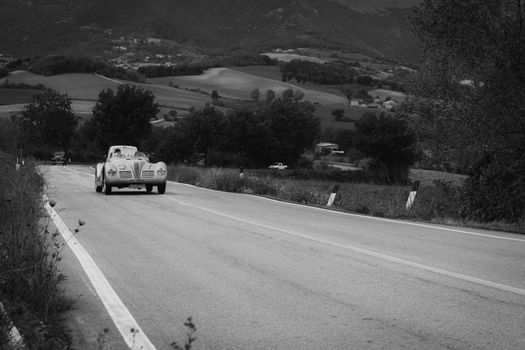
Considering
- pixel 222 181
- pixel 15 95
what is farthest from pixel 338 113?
pixel 222 181

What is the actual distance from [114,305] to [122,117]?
7648cm

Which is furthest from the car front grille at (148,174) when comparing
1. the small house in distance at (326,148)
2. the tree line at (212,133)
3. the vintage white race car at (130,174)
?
the small house in distance at (326,148)

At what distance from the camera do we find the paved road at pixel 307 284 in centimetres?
500

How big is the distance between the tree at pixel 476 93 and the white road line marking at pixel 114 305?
33.2 feet

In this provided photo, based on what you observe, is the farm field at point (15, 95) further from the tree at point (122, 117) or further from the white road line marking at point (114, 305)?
the white road line marking at point (114, 305)

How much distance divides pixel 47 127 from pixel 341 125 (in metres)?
49.0

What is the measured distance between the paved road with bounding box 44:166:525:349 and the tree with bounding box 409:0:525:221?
4.17 metres

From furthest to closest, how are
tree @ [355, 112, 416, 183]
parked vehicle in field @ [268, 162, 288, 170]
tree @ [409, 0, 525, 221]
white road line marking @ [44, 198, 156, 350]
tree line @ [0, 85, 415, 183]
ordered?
parked vehicle in field @ [268, 162, 288, 170]
tree @ [355, 112, 416, 183]
tree line @ [0, 85, 415, 183]
tree @ [409, 0, 525, 221]
white road line marking @ [44, 198, 156, 350]

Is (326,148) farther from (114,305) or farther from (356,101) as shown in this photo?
(114,305)

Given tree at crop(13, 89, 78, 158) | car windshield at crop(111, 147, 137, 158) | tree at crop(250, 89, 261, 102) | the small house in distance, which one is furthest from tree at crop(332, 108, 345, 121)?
car windshield at crop(111, 147, 137, 158)

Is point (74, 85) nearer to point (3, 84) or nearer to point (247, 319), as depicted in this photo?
point (3, 84)

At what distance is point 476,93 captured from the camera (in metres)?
20.6

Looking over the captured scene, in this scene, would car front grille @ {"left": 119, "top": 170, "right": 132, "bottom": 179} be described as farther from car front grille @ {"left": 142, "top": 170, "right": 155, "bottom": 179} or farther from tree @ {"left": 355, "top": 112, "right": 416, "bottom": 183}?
tree @ {"left": 355, "top": 112, "right": 416, "bottom": 183}

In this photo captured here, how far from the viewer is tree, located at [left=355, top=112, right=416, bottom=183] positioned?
86.1 metres
